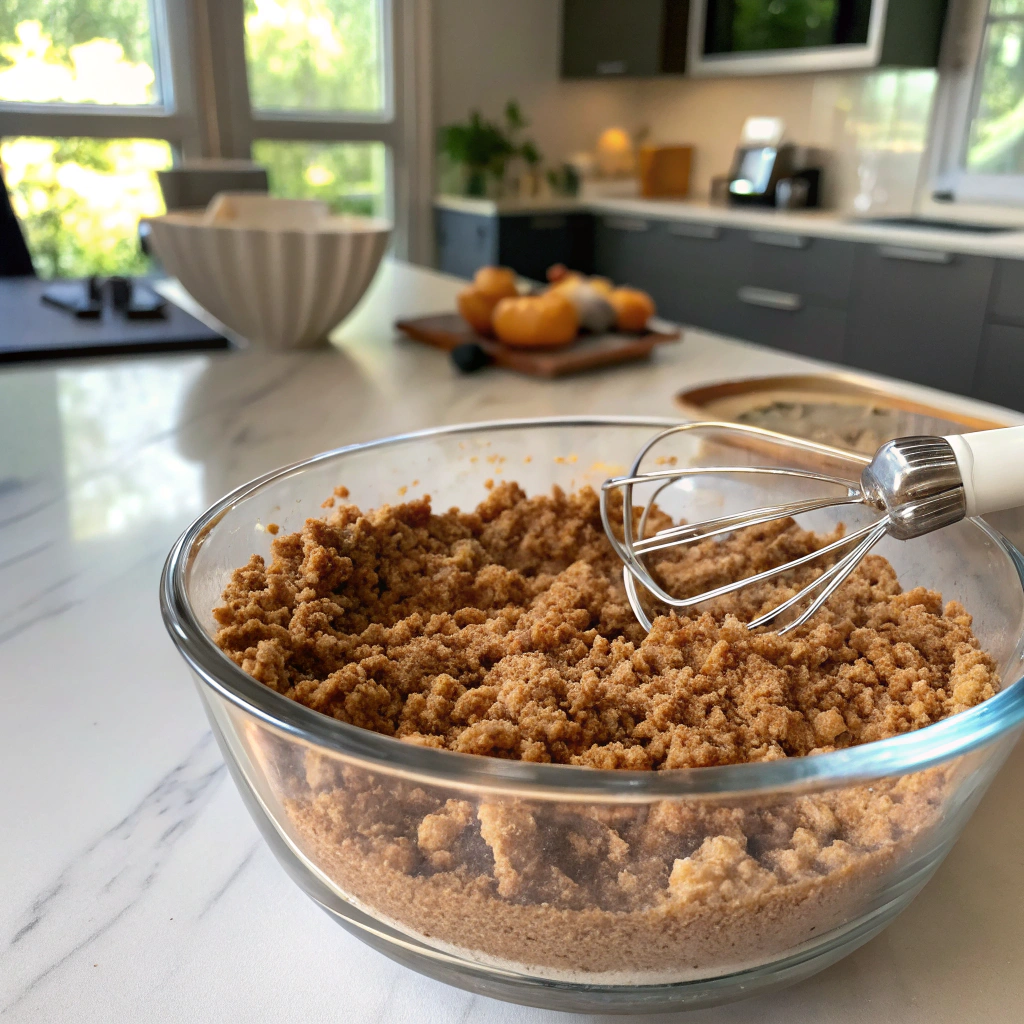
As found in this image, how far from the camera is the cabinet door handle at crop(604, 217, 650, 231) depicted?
3.19m

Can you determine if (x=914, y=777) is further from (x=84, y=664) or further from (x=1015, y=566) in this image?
(x=84, y=664)

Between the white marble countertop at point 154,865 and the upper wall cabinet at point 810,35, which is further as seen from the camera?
the upper wall cabinet at point 810,35

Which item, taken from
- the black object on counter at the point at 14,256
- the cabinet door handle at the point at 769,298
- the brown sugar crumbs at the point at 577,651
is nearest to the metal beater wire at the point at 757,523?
the brown sugar crumbs at the point at 577,651

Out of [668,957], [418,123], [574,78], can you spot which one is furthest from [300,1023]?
[574,78]

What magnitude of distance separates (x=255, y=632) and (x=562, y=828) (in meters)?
0.17

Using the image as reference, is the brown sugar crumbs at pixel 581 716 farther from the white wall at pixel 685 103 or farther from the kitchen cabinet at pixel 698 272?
the white wall at pixel 685 103

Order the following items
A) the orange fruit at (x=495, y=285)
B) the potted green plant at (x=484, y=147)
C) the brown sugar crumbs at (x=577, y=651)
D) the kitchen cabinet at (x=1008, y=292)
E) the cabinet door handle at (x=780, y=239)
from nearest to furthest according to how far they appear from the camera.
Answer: the brown sugar crumbs at (x=577, y=651)
the orange fruit at (x=495, y=285)
the kitchen cabinet at (x=1008, y=292)
the cabinet door handle at (x=780, y=239)
the potted green plant at (x=484, y=147)

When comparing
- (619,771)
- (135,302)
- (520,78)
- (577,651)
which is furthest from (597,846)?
(520,78)

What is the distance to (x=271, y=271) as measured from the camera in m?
1.11

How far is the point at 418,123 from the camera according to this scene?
3377mm

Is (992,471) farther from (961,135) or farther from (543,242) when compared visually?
(543,242)

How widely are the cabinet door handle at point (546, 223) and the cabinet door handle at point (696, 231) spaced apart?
427 millimetres

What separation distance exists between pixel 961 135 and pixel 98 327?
263 centimetres

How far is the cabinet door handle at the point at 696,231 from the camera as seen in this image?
9.61 ft
